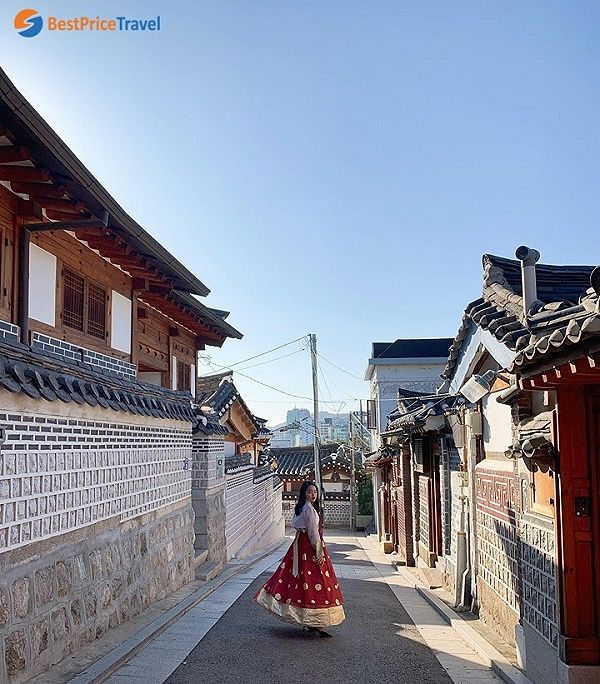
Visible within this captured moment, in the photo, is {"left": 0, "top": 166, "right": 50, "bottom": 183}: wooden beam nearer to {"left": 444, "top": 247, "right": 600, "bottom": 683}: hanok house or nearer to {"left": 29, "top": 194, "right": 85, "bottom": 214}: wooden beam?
{"left": 29, "top": 194, "right": 85, "bottom": 214}: wooden beam

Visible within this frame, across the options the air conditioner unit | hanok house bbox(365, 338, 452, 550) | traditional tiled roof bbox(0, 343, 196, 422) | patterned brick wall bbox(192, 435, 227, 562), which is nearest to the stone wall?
traditional tiled roof bbox(0, 343, 196, 422)

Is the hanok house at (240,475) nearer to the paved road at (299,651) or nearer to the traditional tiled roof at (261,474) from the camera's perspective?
the traditional tiled roof at (261,474)

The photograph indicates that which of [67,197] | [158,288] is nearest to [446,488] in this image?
[158,288]

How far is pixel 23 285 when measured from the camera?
24.2 ft

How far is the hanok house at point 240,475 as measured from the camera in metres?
17.6

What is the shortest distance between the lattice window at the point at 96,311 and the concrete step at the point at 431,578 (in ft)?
26.6

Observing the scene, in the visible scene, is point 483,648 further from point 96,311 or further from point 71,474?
point 96,311

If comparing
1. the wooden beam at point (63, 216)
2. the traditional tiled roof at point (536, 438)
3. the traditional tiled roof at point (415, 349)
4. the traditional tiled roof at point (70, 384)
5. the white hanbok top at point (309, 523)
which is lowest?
the white hanbok top at point (309, 523)

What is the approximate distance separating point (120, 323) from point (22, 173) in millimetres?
4442

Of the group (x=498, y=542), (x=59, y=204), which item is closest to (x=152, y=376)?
(x=59, y=204)

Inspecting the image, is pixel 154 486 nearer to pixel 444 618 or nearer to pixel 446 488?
pixel 444 618

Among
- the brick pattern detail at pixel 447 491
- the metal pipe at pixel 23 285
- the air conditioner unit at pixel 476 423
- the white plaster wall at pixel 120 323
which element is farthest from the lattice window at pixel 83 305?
the brick pattern detail at pixel 447 491

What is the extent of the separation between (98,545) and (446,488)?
7.26 m

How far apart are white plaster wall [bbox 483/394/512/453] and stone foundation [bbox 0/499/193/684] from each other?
4.96 metres
